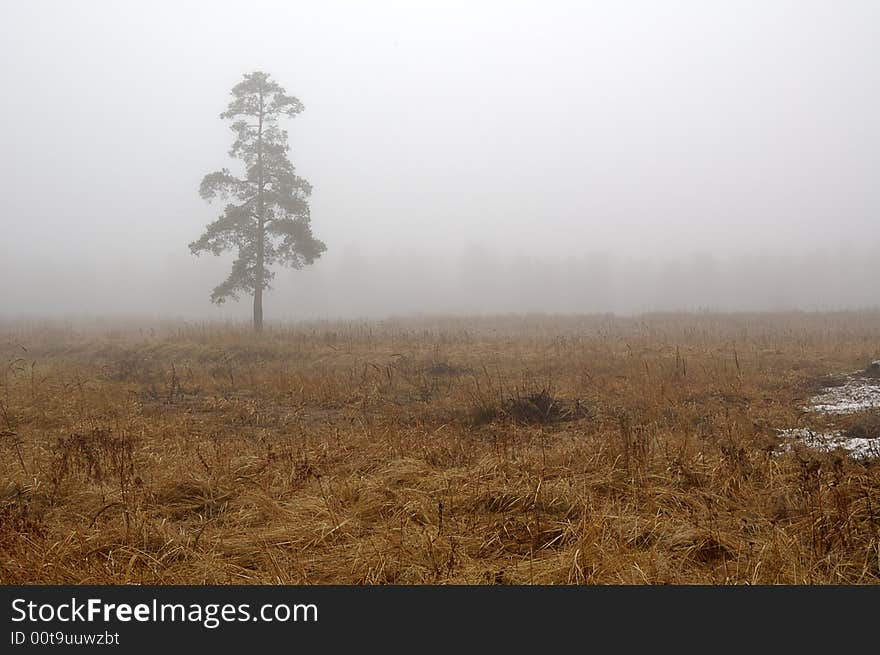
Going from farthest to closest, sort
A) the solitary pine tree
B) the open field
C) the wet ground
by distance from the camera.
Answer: the solitary pine tree
the wet ground
the open field

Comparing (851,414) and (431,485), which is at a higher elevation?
(851,414)

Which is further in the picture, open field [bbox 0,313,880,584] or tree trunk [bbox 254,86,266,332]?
tree trunk [bbox 254,86,266,332]

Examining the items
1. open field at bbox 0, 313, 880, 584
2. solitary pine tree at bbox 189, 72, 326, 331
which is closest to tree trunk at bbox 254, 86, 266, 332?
solitary pine tree at bbox 189, 72, 326, 331

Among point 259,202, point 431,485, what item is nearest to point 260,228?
point 259,202

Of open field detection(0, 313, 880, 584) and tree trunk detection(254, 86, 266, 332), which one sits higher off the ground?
tree trunk detection(254, 86, 266, 332)

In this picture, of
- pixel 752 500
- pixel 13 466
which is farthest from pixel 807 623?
pixel 13 466

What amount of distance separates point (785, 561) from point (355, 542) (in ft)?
8.37

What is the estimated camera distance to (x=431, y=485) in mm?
4406

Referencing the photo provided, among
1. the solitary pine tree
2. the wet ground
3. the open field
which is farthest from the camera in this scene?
the solitary pine tree

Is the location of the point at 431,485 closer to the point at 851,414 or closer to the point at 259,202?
the point at 851,414

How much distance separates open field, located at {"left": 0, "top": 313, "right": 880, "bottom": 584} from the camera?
304 cm

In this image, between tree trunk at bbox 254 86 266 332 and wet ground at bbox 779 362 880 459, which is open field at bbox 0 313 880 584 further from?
tree trunk at bbox 254 86 266 332

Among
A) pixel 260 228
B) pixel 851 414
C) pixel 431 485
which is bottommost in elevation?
pixel 431 485

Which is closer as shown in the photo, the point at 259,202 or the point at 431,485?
the point at 431,485
